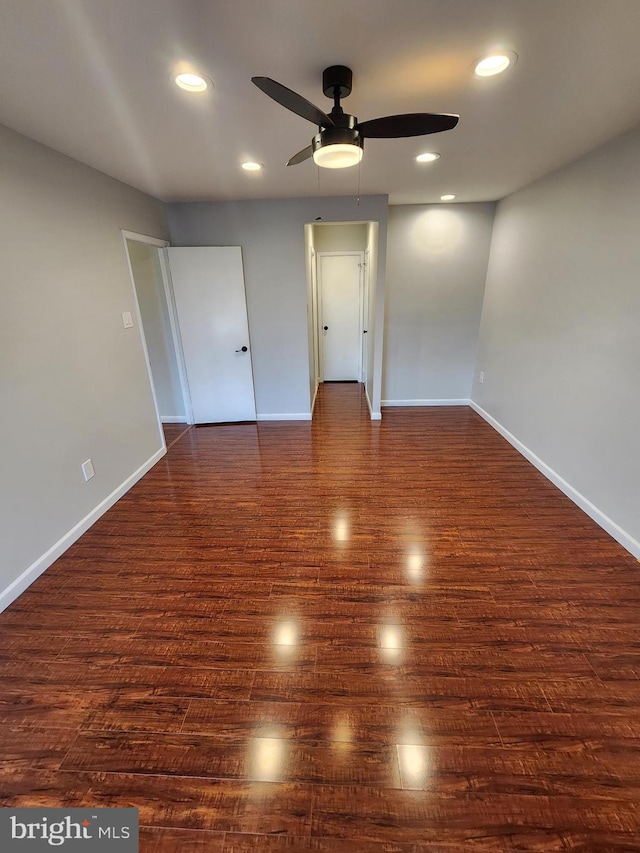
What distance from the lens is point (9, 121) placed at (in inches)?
73.1

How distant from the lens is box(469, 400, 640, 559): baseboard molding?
218cm

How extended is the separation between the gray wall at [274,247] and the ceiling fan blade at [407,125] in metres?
2.20

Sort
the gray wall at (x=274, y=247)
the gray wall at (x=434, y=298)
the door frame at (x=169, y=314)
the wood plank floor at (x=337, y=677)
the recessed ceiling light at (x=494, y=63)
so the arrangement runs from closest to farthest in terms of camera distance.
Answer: the wood plank floor at (x=337, y=677) → the recessed ceiling light at (x=494, y=63) → the door frame at (x=169, y=314) → the gray wall at (x=274, y=247) → the gray wall at (x=434, y=298)

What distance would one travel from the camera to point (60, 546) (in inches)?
89.1

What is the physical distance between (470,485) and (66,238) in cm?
350

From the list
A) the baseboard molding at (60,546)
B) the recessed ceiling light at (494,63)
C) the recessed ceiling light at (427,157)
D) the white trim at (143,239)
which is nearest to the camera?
the recessed ceiling light at (494,63)

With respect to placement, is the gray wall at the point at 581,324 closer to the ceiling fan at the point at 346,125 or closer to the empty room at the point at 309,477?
the empty room at the point at 309,477

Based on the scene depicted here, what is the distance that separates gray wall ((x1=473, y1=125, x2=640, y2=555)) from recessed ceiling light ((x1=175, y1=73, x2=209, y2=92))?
2478 millimetres

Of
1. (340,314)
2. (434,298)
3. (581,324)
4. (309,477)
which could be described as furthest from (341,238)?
(309,477)

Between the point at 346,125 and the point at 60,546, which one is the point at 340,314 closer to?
the point at 346,125

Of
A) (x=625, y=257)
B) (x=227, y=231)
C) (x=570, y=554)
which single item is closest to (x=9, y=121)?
(x=227, y=231)

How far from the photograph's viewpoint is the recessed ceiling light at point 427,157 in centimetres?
250

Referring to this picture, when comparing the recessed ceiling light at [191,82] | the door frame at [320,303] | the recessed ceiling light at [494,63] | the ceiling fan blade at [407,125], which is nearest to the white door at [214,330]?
the door frame at [320,303]

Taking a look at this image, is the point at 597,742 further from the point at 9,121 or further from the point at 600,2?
the point at 9,121
